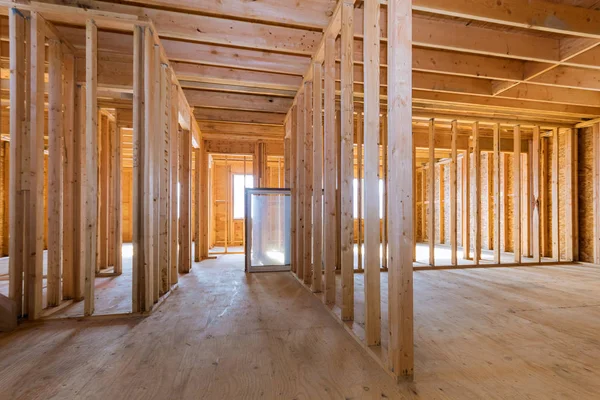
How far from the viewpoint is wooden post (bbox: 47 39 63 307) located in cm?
318

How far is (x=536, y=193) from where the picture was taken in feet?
21.7

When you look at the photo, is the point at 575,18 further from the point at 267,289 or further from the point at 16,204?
the point at 16,204

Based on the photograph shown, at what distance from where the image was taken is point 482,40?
12.3 feet

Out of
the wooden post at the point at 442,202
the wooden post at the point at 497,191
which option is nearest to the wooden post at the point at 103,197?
the wooden post at the point at 497,191

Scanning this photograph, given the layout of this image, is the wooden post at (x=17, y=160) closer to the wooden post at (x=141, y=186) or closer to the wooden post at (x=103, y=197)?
the wooden post at (x=141, y=186)

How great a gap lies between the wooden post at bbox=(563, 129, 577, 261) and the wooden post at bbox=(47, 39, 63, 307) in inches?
354

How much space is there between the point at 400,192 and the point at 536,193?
6652 millimetres

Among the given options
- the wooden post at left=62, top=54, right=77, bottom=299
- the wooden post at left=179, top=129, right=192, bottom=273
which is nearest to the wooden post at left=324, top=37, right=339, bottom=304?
the wooden post at left=62, top=54, right=77, bottom=299

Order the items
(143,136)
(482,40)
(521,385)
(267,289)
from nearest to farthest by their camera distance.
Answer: (521,385) → (143,136) → (482,40) → (267,289)

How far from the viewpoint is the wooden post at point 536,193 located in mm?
6363

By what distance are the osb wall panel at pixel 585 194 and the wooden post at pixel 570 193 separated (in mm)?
187

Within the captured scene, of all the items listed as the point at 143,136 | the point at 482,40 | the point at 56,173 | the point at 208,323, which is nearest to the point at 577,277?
the point at 482,40

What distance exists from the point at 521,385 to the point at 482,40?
12.5 feet

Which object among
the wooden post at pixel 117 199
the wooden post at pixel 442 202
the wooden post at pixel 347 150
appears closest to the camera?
the wooden post at pixel 347 150
